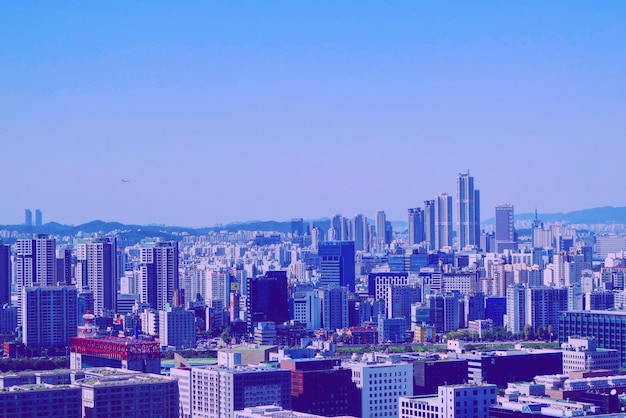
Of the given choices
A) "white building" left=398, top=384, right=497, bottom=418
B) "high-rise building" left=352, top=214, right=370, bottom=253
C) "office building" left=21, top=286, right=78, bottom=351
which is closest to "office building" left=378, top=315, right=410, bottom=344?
"office building" left=21, top=286, right=78, bottom=351

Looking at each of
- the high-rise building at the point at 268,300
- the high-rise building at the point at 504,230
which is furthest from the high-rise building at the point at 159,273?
the high-rise building at the point at 504,230

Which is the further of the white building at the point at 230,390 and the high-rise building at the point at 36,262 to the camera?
the high-rise building at the point at 36,262

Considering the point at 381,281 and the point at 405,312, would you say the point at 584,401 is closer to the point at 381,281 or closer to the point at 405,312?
the point at 405,312

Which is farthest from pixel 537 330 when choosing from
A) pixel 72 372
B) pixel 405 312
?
pixel 72 372

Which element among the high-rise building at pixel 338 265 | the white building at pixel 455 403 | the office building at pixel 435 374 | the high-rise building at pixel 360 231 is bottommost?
the office building at pixel 435 374

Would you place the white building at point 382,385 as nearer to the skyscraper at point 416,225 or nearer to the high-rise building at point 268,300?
the high-rise building at point 268,300

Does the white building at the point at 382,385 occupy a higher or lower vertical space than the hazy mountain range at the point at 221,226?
lower

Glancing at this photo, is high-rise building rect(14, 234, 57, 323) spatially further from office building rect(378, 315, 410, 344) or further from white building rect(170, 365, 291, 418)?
white building rect(170, 365, 291, 418)

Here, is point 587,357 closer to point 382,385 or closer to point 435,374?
point 435,374
